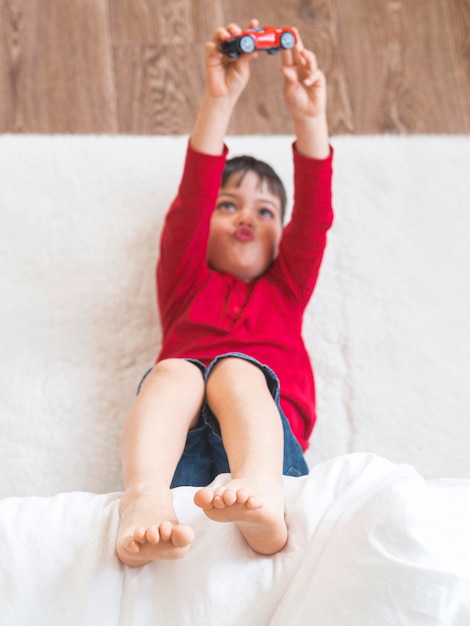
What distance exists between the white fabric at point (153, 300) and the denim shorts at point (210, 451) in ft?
0.43

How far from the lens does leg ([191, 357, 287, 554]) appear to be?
2.47 feet

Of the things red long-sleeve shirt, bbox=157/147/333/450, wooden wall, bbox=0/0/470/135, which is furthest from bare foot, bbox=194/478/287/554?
wooden wall, bbox=0/0/470/135

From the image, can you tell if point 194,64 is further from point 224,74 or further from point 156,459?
point 156,459

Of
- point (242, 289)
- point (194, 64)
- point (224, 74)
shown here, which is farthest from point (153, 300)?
point (194, 64)

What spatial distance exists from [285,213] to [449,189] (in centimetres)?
31

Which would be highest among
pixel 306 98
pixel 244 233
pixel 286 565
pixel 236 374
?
pixel 306 98

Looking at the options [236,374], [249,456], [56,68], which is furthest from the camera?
[56,68]

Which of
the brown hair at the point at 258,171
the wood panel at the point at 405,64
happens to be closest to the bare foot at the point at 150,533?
the brown hair at the point at 258,171

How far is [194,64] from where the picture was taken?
5.03ft

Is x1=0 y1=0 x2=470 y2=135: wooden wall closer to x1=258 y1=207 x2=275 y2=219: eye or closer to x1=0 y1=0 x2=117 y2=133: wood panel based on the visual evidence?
x1=0 y1=0 x2=117 y2=133: wood panel

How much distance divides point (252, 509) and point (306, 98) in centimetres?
69

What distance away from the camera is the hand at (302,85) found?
1170 millimetres

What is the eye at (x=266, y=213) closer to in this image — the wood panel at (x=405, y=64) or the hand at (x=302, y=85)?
the hand at (x=302, y=85)

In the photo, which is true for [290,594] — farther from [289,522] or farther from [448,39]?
[448,39]
